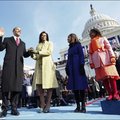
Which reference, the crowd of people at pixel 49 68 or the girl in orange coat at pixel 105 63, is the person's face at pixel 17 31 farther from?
the girl in orange coat at pixel 105 63

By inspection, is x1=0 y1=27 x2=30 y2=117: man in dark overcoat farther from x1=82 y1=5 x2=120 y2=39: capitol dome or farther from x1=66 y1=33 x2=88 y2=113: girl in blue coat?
x1=82 y1=5 x2=120 y2=39: capitol dome

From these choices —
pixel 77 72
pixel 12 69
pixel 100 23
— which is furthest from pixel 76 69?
pixel 100 23

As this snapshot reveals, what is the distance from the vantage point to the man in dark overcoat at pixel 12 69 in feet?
11.4

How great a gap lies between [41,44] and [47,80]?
0.67 meters

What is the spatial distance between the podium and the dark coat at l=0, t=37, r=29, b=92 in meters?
1.29

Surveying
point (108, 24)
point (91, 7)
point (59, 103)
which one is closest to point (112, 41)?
point (108, 24)

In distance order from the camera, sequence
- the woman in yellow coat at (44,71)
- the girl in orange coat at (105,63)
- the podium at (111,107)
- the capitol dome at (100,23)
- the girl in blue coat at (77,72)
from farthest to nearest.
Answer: the capitol dome at (100,23)
the woman in yellow coat at (44,71)
the girl in blue coat at (77,72)
the girl in orange coat at (105,63)
the podium at (111,107)

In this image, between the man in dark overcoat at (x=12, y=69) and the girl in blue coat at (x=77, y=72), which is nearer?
the man in dark overcoat at (x=12, y=69)

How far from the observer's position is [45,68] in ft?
12.9

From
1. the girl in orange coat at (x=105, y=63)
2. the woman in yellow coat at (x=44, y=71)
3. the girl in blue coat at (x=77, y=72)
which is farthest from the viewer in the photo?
the woman in yellow coat at (x=44, y=71)

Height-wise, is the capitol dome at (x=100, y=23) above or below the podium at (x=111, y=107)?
above

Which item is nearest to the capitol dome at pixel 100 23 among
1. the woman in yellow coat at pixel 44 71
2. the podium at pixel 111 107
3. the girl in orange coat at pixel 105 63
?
the woman in yellow coat at pixel 44 71

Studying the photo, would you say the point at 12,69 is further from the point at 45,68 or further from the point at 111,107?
the point at 111,107

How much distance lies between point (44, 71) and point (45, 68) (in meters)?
0.06
